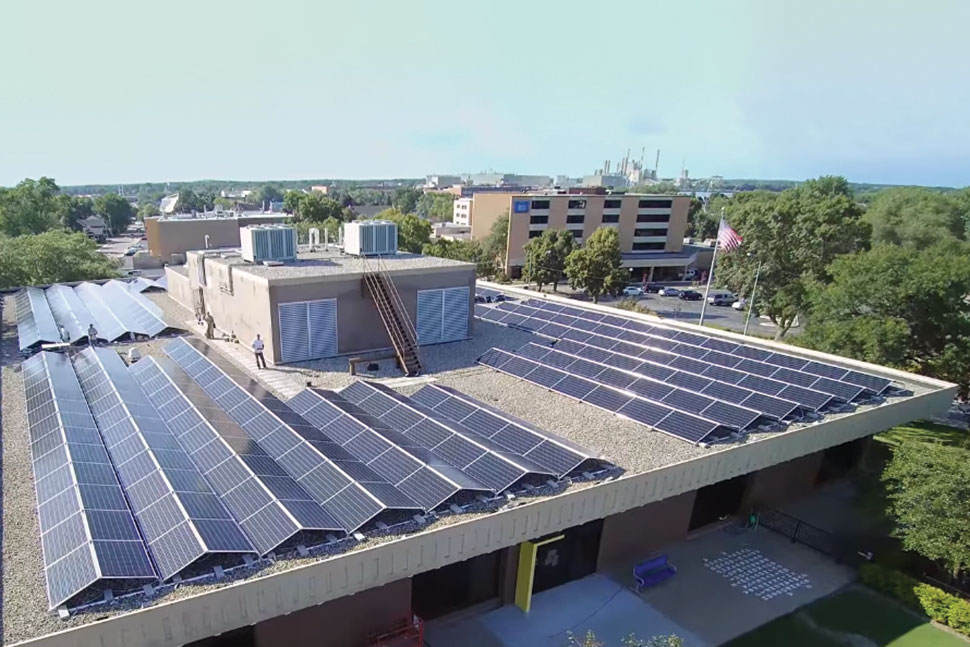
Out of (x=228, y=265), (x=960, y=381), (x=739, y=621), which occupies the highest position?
(x=228, y=265)

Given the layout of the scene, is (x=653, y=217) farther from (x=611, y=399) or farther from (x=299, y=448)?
(x=299, y=448)

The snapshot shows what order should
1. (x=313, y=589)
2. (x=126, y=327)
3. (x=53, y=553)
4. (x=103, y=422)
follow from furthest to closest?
(x=126, y=327) → (x=103, y=422) → (x=313, y=589) → (x=53, y=553)

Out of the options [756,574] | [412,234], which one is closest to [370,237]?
[756,574]

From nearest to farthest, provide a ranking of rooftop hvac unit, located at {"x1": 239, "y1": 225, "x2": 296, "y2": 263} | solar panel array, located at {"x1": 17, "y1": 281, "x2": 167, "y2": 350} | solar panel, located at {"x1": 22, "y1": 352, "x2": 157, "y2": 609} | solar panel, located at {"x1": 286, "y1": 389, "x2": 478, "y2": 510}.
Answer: solar panel, located at {"x1": 22, "y1": 352, "x2": 157, "y2": 609}
solar panel, located at {"x1": 286, "y1": 389, "x2": 478, "y2": 510}
solar panel array, located at {"x1": 17, "y1": 281, "x2": 167, "y2": 350}
rooftop hvac unit, located at {"x1": 239, "y1": 225, "x2": 296, "y2": 263}

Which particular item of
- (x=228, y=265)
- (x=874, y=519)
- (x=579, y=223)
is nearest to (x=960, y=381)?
(x=874, y=519)

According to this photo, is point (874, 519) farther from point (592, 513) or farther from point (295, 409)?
point (295, 409)

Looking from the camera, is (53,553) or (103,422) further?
(103,422)

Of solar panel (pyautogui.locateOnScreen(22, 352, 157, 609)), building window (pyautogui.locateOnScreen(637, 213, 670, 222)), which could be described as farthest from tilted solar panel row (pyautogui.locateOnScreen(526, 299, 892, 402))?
building window (pyautogui.locateOnScreen(637, 213, 670, 222))

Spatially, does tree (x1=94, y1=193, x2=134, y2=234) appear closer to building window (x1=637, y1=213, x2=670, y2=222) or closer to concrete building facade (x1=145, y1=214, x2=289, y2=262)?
concrete building facade (x1=145, y1=214, x2=289, y2=262)
